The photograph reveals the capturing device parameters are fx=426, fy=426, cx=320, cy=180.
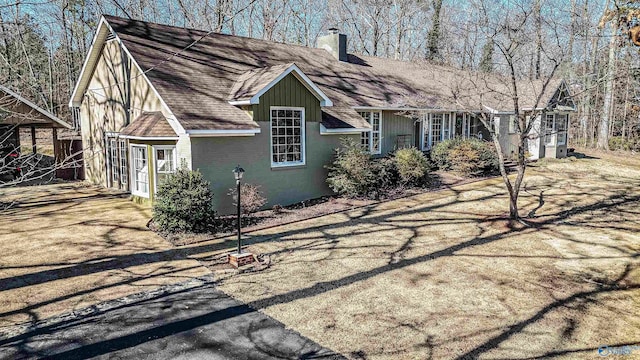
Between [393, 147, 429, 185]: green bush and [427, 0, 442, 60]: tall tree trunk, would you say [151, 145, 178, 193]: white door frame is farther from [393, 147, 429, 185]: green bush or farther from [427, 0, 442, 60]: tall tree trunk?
[427, 0, 442, 60]: tall tree trunk

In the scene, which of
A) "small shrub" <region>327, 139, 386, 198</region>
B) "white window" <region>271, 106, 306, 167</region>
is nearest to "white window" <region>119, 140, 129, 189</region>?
"white window" <region>271, 106, 306, 167</region>

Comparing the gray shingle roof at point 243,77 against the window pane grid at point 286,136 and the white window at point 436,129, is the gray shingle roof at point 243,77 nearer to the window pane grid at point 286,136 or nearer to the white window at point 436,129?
the white window at point 436,129

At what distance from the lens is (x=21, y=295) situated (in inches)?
286

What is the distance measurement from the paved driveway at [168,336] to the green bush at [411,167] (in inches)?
417

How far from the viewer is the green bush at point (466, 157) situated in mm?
18641

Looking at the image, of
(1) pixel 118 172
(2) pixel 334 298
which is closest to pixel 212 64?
(1) pixel 118 172

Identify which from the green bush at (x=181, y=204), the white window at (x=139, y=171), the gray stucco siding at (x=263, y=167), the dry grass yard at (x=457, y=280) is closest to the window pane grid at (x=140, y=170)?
the white window at (x=139, y=171)

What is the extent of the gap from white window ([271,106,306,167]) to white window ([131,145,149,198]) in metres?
3.93

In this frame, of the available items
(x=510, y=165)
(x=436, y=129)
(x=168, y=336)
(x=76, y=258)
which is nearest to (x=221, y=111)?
(x=76, y=258)

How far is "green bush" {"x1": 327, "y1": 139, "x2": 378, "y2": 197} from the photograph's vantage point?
14.5m

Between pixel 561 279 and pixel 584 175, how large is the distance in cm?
1334

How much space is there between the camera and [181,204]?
10.6m

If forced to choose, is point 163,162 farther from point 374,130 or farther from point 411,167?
point 374,130

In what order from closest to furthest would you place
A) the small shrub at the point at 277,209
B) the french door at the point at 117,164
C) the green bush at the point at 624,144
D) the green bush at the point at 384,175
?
the small shrub at the point at 277,209
the green bush at the point at 384,175
the french door at the point at 117,164
the green bush at the point at 624,144
